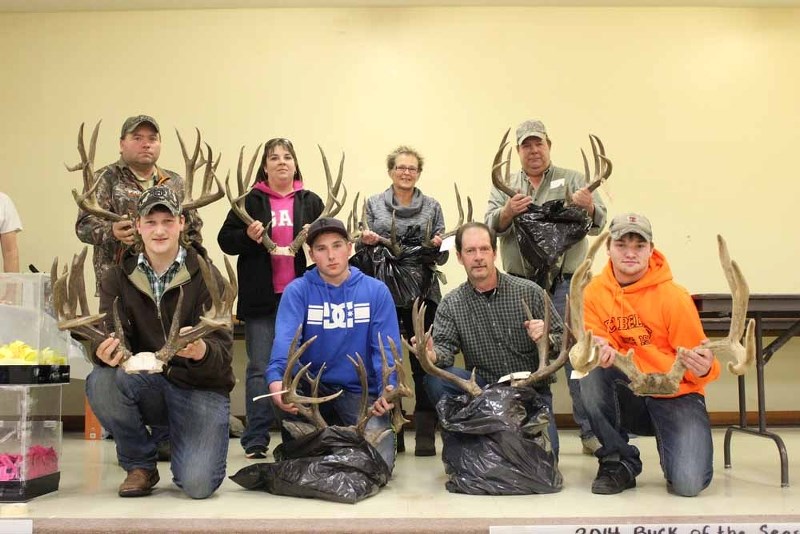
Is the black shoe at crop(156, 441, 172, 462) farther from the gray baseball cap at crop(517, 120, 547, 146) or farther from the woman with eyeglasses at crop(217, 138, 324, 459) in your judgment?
the gray baseball cap at crop(517, 120, 547, 146)

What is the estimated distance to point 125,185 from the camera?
15.9ft

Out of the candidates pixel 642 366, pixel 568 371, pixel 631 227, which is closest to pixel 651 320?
pixel 642 366

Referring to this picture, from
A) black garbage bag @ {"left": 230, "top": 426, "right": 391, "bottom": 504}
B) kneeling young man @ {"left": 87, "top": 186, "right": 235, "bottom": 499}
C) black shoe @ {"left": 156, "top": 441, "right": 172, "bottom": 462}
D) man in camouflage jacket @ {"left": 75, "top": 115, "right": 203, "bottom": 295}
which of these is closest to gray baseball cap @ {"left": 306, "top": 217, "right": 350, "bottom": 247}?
kneeling young man @ {"left": 87, "top": 186, "right": 235, "bottom": 499}

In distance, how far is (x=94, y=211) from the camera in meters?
4.68

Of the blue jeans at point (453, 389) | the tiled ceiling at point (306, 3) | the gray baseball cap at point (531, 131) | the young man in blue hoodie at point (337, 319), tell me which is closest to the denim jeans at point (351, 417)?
the young man in blue hoodie at point (337, 319)

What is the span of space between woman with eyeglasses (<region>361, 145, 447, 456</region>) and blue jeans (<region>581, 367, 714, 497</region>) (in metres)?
1.46

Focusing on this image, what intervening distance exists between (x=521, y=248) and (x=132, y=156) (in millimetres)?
2361

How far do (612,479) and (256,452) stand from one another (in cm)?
211

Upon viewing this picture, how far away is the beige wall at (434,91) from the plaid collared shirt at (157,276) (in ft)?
10.3

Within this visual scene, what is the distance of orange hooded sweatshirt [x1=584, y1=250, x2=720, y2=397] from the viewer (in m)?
3.84

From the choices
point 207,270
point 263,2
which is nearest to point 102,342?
point 207,270

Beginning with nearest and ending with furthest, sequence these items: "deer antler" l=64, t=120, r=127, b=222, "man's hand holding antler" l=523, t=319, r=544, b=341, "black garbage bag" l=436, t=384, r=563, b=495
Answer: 1. "black garbage bag" l=436, t=384, r=563, b=495
2. "man's hand holding antler" l=523, t=319, r=544, b=341
3. "deer antler" l=64, t=120, r=127, b=222

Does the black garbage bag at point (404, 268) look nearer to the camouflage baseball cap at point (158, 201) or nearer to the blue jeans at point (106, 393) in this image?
the camouflage baseball cap at point (158, 201)

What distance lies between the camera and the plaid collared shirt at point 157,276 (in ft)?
12.5
